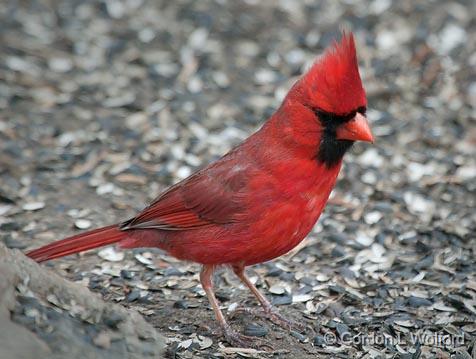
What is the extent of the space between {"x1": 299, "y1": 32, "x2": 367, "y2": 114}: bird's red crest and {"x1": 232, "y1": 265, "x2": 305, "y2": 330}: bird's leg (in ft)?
2.79

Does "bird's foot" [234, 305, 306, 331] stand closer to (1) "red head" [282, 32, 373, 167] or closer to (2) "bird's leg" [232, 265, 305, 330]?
(2) "bird's leg" [232, 265, 305, 330]

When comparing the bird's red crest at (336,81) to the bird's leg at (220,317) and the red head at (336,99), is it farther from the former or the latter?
the bird's leg at (220,317)

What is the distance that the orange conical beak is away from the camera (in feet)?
11.4

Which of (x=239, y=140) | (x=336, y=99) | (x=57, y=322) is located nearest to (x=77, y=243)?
(x=57, y=322)

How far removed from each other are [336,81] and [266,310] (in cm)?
113

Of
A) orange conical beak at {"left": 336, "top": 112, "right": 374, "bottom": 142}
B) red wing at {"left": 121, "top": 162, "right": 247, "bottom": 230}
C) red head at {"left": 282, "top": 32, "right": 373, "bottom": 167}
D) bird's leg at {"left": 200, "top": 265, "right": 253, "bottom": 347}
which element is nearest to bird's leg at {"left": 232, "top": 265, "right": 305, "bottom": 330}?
bird's leg at {"left": 200, "top": 265, "right": 253, "bottom": 347}

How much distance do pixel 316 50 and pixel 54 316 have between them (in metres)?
4.20

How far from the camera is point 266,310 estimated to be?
3879mm

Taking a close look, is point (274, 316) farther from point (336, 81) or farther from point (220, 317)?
point (336, 81)

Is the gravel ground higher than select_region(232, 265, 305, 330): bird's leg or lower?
higher

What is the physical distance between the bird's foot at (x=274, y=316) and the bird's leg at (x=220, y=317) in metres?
0.17

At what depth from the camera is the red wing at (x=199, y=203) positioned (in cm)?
366

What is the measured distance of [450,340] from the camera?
3.71 meters

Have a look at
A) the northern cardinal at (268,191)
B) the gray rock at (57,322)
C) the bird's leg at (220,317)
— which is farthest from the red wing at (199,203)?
the gray rock at (57,322)
